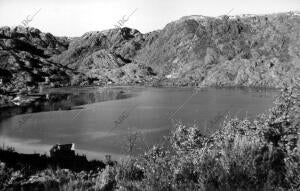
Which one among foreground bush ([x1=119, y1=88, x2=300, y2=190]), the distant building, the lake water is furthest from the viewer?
the lake water

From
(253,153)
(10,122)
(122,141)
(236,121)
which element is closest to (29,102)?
(10,122)

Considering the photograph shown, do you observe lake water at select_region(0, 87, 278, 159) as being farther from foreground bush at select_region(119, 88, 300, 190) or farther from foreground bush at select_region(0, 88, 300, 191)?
foreground bush at select_region(119, 88, 300, 190)

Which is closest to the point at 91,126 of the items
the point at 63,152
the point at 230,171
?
the point at 63,152

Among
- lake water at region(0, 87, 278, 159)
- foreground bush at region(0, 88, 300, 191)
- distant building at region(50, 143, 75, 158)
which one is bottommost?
lake water at region(0, 87, 278, 159)

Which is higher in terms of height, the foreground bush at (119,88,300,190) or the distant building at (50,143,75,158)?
the foreground bush at (119,88,300,190)

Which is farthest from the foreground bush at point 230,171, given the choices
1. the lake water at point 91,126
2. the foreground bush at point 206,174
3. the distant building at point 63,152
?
the lake water at point 91,126

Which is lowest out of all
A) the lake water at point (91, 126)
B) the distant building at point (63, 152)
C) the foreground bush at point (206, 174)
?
the lake water at point (91, 126)

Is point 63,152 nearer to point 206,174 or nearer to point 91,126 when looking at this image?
point 206,174

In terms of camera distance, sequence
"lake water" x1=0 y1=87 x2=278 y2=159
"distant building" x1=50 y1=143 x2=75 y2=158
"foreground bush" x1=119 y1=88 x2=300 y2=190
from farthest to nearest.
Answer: "lake water" x1=0 y1=87 x2=278 y2=159 → "distant building" x1=50 y1=143 x2=75 y2=158 → "foreground bush" x1=119 y1=88 x2=300 y2=190

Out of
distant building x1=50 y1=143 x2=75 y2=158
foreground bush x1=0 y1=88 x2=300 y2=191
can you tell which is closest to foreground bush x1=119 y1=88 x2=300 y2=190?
foreground bush x1=0 y1=88 x2=300 y2=191

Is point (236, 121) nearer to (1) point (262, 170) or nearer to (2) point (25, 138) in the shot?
(1) point (262, 170)

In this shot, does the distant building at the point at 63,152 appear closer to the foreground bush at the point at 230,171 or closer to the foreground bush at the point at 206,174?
the foreground bush at the point at 206,174
